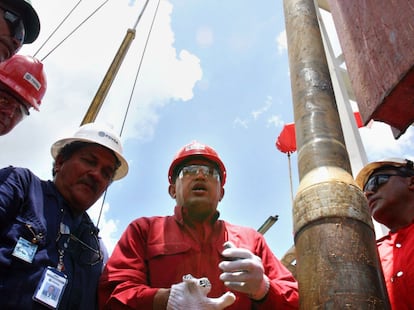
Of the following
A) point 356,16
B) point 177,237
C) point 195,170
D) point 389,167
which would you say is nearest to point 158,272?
point 177,237

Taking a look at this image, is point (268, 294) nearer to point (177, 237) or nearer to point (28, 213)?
point (177, 237)

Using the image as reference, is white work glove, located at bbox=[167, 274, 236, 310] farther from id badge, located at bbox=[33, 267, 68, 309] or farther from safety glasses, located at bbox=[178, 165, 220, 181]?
safety glasses, located at bbox=[178, 165, 220, 181]

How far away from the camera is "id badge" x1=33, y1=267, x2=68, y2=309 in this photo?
6.31 ft

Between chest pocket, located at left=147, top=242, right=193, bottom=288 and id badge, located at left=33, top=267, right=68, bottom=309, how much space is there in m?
0.48

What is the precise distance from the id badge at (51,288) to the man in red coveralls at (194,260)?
0.21 m

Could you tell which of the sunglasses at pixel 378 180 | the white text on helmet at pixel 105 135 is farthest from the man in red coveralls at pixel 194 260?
the sunglasses at pixel 378 180

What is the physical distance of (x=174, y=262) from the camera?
224 centimetres

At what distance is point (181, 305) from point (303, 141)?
955mm

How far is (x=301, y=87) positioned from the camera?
1979 millimetres

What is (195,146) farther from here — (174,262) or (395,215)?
(395,215)

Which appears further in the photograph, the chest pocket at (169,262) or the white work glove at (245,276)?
the chest pocket at (169,262)

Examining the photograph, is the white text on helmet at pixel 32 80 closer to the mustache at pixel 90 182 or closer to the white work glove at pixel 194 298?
the mustache at pixel 90 182

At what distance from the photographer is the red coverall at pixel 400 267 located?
7.40ft

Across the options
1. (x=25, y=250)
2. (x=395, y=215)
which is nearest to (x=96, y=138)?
(x=25, y=250)
